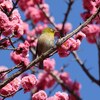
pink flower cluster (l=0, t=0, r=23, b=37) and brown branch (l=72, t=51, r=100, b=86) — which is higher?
brown branch (l=72, t=51, r=100, b=86)

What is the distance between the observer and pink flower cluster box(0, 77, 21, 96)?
3617 mm

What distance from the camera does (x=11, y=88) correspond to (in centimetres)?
364

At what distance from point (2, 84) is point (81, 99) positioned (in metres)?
3.25

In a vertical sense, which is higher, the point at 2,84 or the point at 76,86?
the point at 76,86

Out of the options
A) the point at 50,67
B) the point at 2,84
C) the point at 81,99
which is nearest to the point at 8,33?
the point at 2,84

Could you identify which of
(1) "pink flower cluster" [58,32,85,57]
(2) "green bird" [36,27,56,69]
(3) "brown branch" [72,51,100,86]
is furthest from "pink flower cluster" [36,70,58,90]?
(1) "pink flower cluster" [58,32,85,57]

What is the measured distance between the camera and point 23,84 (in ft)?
12.0

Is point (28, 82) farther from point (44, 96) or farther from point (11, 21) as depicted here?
point (11, 21)

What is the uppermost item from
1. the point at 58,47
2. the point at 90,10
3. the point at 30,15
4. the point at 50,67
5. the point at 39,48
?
the point at 30,15

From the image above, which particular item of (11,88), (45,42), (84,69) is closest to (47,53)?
(11,88)

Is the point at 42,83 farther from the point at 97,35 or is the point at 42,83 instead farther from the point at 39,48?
the point at 39,48

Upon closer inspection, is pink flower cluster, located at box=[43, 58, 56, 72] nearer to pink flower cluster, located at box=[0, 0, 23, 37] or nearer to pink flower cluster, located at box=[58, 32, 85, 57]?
pink flower cluster, located at box=[0, 0, 23, 37]

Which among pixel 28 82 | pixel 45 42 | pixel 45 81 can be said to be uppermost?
pixel 45 81

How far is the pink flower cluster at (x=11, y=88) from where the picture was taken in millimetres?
3617
